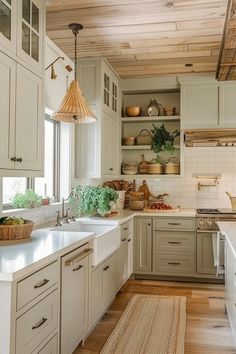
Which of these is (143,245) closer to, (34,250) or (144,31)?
(144,31)

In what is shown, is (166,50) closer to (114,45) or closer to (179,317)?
(114,45)

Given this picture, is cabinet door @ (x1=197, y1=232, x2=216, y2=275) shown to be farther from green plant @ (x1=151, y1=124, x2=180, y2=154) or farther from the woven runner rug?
green plant @ (x1=151, y1=124, x2=180, y2=154)

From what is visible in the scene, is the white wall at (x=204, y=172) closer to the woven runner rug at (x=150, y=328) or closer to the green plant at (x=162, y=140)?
the green plant at (x=162, y=140)

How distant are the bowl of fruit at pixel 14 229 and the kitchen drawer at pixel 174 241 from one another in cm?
253

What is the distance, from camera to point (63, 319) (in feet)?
7.52

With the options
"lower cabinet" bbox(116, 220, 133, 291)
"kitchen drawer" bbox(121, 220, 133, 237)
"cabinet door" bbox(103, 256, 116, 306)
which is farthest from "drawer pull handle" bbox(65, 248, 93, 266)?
"kitchen drawer" bbox(121, 220, 133, 237)

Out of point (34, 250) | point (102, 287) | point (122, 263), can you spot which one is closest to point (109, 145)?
point (122, 263)

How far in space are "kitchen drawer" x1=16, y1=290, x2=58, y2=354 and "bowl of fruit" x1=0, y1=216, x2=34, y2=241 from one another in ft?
1.53

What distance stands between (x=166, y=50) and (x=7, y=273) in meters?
3.22

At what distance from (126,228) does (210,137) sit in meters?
1.70

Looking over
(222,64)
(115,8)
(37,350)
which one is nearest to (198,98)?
(222,64)

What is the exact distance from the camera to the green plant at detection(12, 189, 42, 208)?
125 inches

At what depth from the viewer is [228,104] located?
4.90 meters

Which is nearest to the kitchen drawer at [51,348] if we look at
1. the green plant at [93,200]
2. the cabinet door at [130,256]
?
the green plant at [93,200]
